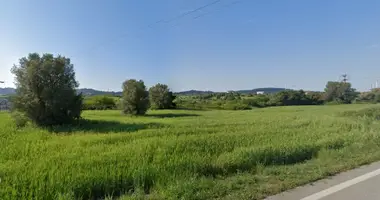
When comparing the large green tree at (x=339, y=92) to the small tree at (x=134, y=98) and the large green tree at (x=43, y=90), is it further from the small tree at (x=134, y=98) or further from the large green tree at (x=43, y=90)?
the large green tree at (x=43, y=90)

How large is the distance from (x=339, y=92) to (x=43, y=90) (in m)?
112

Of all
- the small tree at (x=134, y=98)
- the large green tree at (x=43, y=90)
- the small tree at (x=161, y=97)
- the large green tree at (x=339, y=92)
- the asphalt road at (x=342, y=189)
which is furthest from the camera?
the large green tree at (x=339, y=92)

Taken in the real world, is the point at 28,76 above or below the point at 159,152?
above

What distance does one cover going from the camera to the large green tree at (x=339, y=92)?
105m

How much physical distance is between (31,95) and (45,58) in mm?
3443

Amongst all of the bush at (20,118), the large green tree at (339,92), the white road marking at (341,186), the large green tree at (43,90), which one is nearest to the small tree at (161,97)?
the large green tree at (43,90)

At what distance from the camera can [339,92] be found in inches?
4247

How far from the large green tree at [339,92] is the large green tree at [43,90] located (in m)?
103

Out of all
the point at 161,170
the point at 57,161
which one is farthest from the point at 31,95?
the point at 161,170

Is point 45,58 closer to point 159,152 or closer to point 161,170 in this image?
point 159,152

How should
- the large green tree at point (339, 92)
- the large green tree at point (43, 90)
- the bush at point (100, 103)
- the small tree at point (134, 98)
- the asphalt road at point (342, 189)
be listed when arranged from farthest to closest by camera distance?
the large green tree at point (339, 92)
the bush at point (100, 103)
the small tree at point (134, 98)
the large green tree at point (43, 90)
the asphalt road at point (342, 189)

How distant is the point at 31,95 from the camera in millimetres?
21344

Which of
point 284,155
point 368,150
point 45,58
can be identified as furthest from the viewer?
point 45,58

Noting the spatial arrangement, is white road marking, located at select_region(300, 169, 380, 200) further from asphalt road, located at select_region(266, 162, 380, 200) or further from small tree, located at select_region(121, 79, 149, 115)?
small tree, located at select_region(121, 79, 149, 115)
